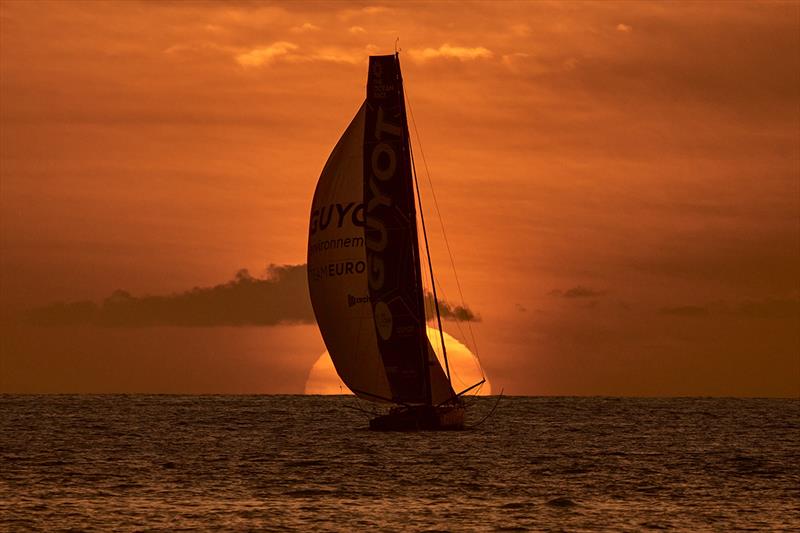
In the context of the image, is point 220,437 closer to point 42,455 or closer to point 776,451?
point 42,455

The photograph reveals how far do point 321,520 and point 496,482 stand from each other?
14.4 meters

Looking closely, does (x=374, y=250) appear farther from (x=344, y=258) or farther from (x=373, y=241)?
(x=344, y=258)

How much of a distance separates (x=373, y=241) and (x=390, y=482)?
15340 millimetres

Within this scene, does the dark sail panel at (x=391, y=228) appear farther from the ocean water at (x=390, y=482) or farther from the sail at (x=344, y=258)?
the ocean water at (x=390, y=482)

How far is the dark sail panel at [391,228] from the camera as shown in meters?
66.5

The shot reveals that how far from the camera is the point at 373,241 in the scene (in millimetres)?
66562

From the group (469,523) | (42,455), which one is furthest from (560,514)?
(42,455)

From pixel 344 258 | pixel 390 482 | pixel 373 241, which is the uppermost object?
pixel 373 241

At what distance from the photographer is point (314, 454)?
7175 cm

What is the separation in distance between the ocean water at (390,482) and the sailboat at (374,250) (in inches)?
207

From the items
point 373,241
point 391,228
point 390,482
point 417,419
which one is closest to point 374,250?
point 373,241

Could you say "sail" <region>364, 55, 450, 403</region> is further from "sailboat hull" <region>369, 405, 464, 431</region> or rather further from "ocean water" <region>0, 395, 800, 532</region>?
"ocean water" <region>0, 395, 800, 532</region>

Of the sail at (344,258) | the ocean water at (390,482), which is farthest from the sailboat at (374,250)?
the ocean water at (390,482)

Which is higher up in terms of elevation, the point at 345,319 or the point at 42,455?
the point at 345,319
